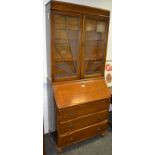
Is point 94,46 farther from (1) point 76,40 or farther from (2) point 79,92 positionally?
(2) point 79,92

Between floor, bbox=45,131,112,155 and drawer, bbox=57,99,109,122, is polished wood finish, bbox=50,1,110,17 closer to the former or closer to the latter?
drawer, bbox=57,99,109,122

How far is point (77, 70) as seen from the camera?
2498 millimetres

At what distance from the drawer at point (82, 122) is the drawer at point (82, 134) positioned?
0.23 ft

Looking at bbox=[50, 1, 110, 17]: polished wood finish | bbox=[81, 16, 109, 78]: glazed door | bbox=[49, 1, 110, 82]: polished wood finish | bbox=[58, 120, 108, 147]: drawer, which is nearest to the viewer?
bbox=[50, 1, 110, 17]: polished wood finish

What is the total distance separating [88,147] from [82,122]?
0.41 meters

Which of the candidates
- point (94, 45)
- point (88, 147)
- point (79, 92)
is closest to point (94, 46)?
point (94, 45)

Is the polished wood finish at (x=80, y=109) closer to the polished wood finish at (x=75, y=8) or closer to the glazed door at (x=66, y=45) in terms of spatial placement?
the glazed door at (x=66, y=45)

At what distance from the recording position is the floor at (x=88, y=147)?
2.29m

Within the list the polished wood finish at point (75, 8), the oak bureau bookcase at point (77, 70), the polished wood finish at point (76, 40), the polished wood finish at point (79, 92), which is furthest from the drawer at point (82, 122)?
the polished wood finish at point (75, 8)

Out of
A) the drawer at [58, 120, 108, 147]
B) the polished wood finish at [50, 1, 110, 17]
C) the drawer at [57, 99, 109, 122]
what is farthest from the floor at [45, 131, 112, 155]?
the polished wood finish at [50, 1, 110, 17]

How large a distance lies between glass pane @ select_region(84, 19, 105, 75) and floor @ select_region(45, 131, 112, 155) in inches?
46.2

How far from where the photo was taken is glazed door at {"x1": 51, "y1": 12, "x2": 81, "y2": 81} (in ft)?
7.21
